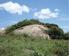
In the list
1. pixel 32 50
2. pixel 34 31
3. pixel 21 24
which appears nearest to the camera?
pixel 32 50

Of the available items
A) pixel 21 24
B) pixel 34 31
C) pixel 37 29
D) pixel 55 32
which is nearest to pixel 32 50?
pixel 34 31

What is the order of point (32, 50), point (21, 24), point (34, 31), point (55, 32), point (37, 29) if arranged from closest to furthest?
point (32, 50) → point (34, 31) → point (37, 29) → point (55, 32) → point (21, 24)

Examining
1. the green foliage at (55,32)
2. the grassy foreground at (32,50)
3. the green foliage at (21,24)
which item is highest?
the green foliage at (21,24)

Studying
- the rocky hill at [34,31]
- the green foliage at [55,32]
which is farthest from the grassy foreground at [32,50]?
the green foliage at [55,32]

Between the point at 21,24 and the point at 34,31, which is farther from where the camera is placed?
the point at 21,24

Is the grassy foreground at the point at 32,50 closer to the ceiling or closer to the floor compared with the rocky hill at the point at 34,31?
closer to the floor

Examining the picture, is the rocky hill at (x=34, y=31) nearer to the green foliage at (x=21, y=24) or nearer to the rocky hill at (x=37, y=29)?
the rocky hill at (x=37, y=29)

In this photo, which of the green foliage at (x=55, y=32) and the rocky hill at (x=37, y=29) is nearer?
the rocky hill at (x=37, y=29)

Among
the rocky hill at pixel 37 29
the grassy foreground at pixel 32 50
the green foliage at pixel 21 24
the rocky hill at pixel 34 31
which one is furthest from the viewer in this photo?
the green foliage at pixel 21 24

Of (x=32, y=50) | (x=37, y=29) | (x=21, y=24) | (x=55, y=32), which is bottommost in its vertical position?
(x=32, y=50)

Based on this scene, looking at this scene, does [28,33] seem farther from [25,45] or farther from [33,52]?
[33,52]

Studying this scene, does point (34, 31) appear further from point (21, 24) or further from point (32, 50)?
point (32, 50)

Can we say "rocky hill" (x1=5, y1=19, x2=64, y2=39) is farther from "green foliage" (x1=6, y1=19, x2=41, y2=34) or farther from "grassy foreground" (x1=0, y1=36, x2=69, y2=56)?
"grassy foreground" (x1=0, y1=36, x2=69, y2=56)

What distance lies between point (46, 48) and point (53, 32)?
3.92 metres
